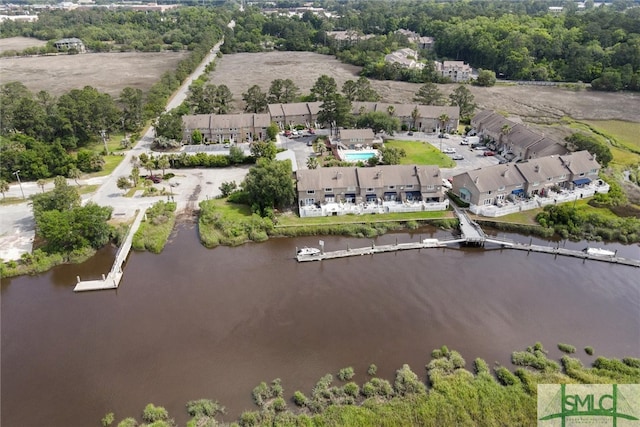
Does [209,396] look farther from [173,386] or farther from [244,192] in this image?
[244,192]

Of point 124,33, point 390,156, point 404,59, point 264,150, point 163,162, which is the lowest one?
point 163,162

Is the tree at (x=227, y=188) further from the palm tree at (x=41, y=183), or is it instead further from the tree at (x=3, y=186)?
the tree at (x=3, y=186)

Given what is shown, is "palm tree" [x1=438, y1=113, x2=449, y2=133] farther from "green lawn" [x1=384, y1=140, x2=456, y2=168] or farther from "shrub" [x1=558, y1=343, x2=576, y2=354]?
"shrub" [x1=558, y1=343, x2=576, y2=354]

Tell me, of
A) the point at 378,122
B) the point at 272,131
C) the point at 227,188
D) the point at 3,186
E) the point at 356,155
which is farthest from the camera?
the point at 272,131

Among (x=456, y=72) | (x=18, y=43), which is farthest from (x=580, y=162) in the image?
(x=18, y=43)

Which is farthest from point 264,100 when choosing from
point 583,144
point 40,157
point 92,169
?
point 583,144

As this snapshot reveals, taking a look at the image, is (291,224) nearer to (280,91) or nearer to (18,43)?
(280,91)
